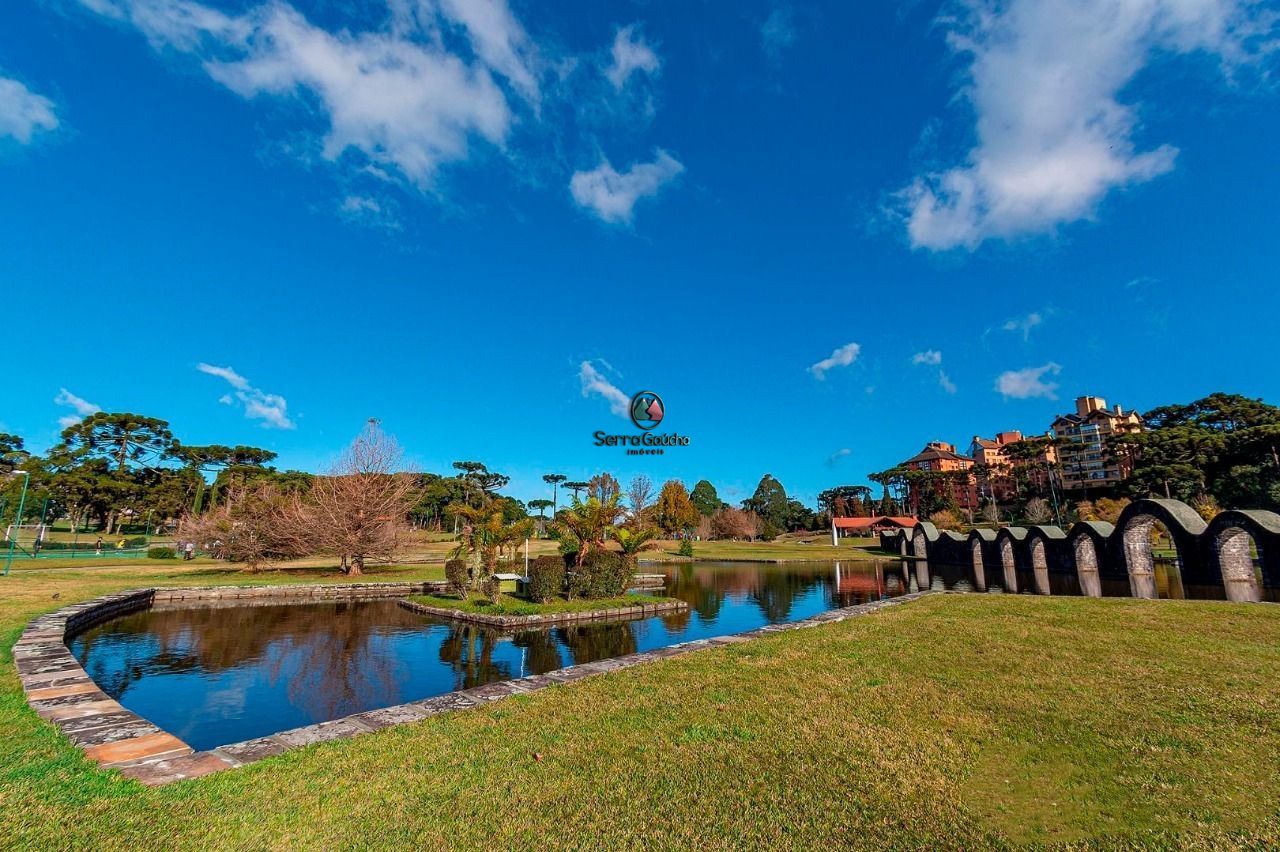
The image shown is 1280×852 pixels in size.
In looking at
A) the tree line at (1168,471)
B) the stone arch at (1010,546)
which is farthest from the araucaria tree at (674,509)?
the stone arch at (1010,546)

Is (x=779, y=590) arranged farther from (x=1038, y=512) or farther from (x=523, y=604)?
(x=1038, y=512)

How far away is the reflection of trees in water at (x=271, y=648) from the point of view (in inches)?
311

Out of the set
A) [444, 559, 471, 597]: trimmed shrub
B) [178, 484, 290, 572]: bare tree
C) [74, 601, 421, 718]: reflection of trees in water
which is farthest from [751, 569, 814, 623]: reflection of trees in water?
[178, 484, 290, 572]: bare tree

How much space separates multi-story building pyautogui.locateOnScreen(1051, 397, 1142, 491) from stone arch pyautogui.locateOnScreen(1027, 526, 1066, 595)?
4732cm

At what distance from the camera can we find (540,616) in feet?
44.4

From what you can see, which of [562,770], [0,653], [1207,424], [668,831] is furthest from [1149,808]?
[1207,424]

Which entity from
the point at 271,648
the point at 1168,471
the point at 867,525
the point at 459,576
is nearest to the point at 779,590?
the point at 459,576

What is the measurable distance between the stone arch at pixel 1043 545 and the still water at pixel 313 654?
13.1 metres

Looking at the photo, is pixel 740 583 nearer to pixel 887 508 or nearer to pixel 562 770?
pixel 562 770

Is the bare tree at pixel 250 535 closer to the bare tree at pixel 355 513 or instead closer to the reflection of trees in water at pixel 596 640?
the bare tree at pixel 355 513

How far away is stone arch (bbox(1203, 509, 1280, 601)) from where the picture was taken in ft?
53.1

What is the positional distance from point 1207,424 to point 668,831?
77.8m

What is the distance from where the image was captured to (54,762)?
4094 millimetres

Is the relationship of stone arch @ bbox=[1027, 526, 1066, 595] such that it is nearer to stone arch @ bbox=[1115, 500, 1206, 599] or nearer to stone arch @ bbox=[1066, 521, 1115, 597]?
stone arch @ bbox=[1066, 521, 1115, 597]
